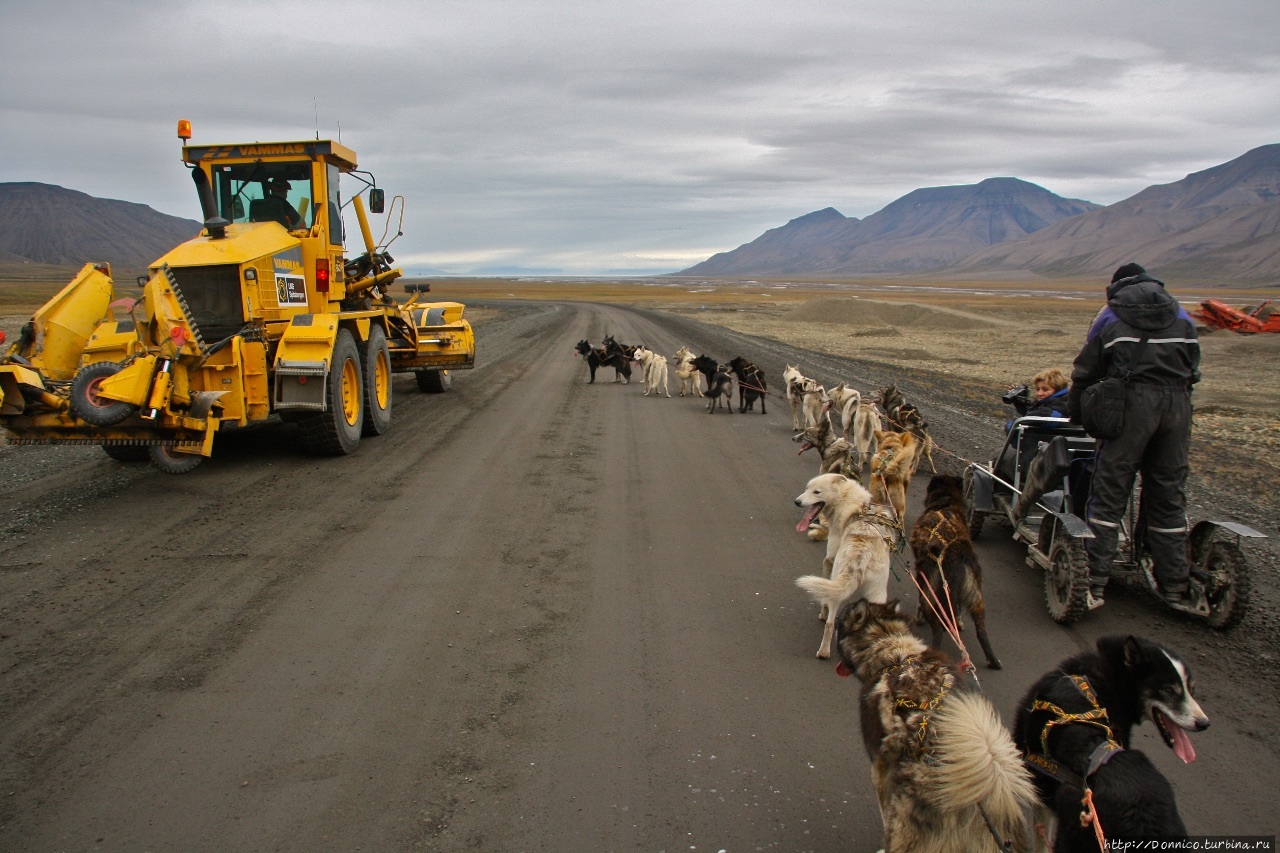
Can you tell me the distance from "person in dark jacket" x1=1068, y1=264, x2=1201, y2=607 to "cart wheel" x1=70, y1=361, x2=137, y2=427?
8.02 meters

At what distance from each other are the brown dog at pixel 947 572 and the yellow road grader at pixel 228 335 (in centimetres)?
677

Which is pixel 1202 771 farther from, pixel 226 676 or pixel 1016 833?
→ pixel 226 676

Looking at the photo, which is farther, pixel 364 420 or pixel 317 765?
pixel 364 420

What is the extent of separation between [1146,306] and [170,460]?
926 cm

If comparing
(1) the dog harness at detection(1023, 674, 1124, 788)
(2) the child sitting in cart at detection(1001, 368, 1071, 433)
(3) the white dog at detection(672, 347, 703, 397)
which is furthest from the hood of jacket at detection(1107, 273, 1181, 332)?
(3) the white dog at detection(672, 347, 703, 397)

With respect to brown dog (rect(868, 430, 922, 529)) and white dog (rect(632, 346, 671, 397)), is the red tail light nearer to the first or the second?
white dog (rect(632, 346, 671, 397))

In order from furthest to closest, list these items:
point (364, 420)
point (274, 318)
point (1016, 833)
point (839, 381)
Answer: point (839, 381)
point (364, 420)
point (274, 318)
point (1016, 833)

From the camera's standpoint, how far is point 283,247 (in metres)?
10.0

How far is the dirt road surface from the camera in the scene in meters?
3.42

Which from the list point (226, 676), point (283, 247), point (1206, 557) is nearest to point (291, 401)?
point (283, 247)

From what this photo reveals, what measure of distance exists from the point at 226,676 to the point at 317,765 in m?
1.17

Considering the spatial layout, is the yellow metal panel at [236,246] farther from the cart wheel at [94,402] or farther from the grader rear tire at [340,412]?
the cart wheel at [94,402]

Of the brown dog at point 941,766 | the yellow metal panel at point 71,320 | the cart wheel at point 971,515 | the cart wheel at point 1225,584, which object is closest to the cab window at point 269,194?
the yellow metal panel at point 71,320

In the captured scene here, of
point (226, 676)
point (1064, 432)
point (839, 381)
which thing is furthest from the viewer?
point (839, 381)
